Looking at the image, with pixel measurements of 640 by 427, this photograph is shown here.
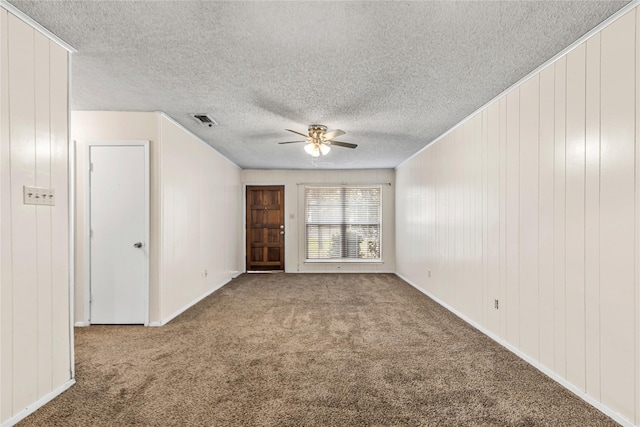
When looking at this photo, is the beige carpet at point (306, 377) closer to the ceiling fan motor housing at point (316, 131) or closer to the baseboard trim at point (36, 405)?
the baseboard trim at point (36, 405)

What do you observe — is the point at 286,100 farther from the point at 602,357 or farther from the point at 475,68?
the point at 602,357

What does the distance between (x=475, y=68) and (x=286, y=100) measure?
1.68 meters

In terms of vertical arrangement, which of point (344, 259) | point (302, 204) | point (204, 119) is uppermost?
point (204, 119)

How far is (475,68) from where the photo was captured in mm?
2469

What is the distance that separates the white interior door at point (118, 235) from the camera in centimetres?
351

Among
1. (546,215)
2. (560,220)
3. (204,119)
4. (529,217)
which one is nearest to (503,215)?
(529,217)

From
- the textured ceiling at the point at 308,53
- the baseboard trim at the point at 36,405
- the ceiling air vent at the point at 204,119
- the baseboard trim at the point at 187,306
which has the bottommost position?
the baseboard trim at the point at 187,306

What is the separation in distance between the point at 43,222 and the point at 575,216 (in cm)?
350

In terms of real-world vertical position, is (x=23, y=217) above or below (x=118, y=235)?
above

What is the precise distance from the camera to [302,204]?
7340 mm

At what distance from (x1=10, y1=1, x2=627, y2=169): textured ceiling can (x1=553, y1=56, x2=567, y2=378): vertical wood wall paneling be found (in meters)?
0.26

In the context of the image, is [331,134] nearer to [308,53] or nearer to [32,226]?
[308,53]

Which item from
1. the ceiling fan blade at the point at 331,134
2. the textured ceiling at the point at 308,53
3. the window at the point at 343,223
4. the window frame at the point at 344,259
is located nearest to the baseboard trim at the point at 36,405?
the textured ceiling at the point at 308,53

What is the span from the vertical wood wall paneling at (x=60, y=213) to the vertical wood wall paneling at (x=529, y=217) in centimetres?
350
